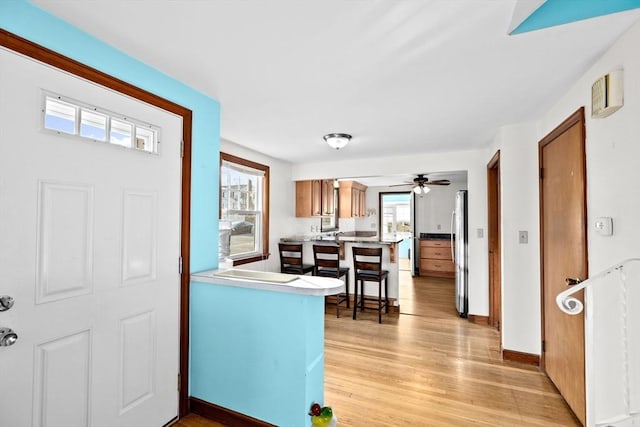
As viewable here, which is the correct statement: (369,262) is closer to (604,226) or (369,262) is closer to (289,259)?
(289,259)

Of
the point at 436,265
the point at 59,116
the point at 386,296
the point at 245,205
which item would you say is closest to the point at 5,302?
Answer: the point at 59,116

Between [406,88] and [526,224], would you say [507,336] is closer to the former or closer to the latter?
[526,224]

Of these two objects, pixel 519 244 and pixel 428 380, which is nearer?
pixel 428 380

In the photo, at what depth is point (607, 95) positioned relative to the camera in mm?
1568

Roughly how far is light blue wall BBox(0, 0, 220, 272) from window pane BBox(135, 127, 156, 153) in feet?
0.87

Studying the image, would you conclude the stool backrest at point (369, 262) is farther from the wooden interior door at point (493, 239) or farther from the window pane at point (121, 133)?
the window pane at point (121, 133)

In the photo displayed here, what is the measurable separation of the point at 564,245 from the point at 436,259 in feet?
16.0

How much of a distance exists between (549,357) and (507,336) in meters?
0.41

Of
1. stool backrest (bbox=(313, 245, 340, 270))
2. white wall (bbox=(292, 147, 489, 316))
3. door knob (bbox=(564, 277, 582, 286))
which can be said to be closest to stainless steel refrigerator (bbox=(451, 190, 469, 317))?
white wall (bbox=(292, 147, 489, 316))

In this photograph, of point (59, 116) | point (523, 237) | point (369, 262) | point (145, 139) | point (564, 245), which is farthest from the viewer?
point (369, 262)

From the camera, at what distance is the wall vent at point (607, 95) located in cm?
152

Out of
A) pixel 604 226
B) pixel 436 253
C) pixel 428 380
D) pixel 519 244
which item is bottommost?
pixel 428 380

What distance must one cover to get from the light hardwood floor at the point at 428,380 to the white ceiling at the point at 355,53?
2.28 m

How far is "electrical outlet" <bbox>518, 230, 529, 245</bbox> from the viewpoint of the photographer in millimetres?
2846
